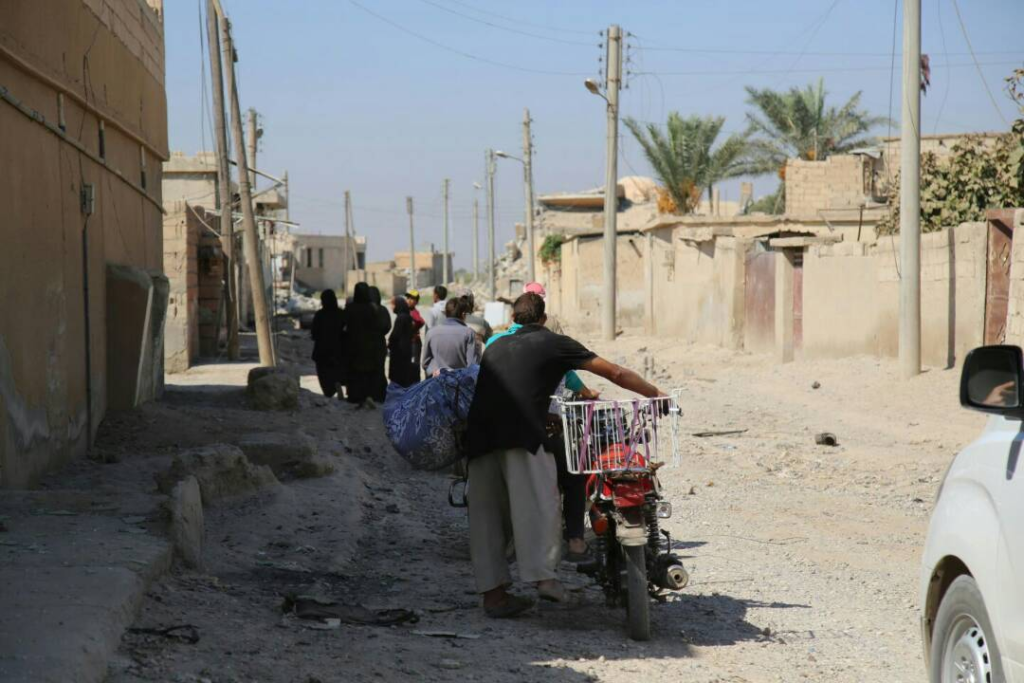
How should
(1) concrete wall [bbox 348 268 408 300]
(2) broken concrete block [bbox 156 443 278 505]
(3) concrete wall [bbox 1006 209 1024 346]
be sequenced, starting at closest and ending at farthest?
(2) broken concrete block [bbox 156 443 278 505] < (3) concrete wall [bbox 1006 209 1024 346] < (1) concrete wall [bbox 348 268 408 300]

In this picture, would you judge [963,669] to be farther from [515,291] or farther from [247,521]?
[515,291]

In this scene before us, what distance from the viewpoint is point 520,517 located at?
595 centimetres

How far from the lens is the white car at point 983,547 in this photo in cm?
341

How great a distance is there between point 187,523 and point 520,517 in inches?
72.8

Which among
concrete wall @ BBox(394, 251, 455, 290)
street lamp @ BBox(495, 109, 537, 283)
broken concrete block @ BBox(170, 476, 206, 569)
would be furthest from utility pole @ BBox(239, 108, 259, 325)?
concrete wall @ BBox(394, 251, 455, 290)

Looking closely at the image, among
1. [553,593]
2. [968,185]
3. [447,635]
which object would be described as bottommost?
[447,635]

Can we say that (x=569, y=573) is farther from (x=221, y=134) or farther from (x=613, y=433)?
(x=221, y=134)

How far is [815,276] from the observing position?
20.7m

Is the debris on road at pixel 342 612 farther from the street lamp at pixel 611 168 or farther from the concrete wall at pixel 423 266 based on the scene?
the concrete wall at pixel 423 266

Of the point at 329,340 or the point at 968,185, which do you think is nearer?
the point at 329,340

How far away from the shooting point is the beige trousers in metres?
5.94

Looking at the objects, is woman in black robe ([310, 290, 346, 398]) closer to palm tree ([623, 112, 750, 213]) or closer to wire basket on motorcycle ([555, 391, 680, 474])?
wire basket on motorcycle ([555, 391, 680, 474])

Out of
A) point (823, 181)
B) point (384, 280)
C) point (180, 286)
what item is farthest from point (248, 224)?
point (384, 280)

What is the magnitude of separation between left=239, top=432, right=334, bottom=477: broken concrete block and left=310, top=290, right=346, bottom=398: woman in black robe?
221 inches
